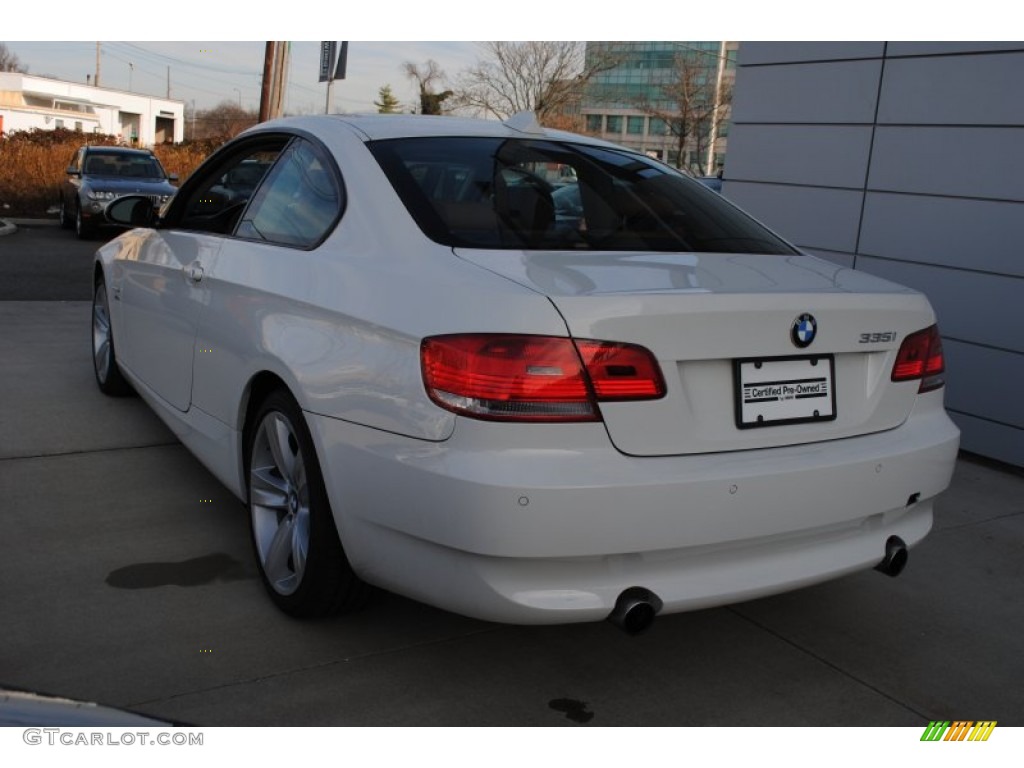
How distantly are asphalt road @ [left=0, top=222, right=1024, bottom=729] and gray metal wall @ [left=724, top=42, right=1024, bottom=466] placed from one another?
1783mm

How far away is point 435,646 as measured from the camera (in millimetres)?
3246

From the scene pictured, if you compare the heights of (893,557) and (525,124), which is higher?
(525,124)

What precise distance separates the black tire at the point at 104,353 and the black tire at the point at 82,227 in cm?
1198

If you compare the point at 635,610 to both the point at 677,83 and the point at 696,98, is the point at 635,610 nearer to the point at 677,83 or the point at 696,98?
the point at 696,98

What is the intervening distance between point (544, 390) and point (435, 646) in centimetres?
110

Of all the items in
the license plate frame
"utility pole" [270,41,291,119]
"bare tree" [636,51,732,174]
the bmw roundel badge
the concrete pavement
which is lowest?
the concrete pavement

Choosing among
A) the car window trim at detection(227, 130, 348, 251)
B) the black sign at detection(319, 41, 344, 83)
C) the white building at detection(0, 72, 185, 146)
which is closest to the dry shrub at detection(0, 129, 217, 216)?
the black sign at detection(319, 41, 344, 83)

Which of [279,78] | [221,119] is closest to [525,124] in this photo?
[279,78]

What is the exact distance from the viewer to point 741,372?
8.96 ft

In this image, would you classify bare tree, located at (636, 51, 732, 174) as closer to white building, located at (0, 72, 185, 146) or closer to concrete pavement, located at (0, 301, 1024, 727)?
white building, located at (0, 72, 185, 146)

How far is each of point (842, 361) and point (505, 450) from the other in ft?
3.42

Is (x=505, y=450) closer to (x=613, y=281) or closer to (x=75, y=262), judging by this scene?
(x=613, y=281)

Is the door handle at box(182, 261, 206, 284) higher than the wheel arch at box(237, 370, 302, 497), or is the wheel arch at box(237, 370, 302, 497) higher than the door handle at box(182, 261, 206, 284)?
the door handle at box(182, 261, 206, 284)

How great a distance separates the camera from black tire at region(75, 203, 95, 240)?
56.4 ft
